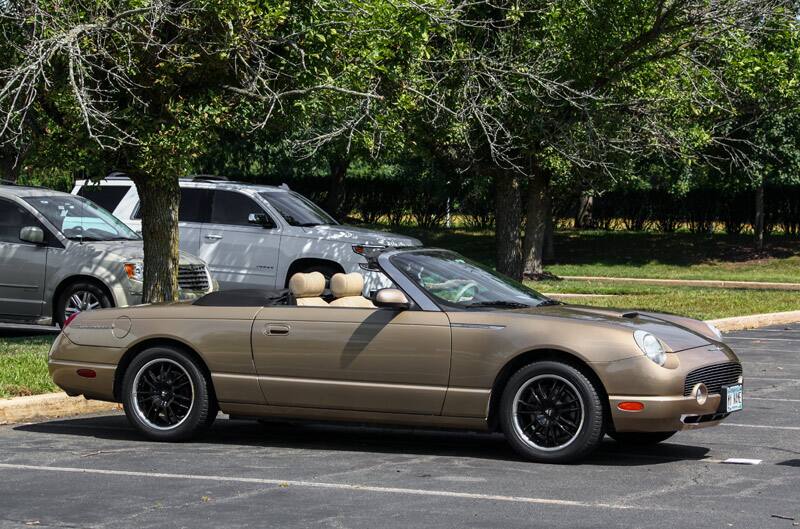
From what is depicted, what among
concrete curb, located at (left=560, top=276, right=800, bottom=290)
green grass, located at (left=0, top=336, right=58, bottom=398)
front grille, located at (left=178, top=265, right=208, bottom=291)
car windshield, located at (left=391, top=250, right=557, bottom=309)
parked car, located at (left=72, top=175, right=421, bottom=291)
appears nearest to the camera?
car windshield, located at (left=391, top=250, right=557, bottom=309)

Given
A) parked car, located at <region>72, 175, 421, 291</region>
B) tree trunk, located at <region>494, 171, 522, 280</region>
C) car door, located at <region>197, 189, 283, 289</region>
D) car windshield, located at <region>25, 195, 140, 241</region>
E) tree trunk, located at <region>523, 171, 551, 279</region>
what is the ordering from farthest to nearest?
tree trunk, located at <region>523, 171, 551, 279</region>, tree trunk, located at <region>494, 171, 522, 280</region>, car door, located at <region>197, 189, 283, 289</region>, parked car, located at <region>72, 175, 421, 291</region>, car windshield, located at <region>25, 195, 140, 241</region>

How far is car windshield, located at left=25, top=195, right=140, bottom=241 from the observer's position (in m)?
16.2

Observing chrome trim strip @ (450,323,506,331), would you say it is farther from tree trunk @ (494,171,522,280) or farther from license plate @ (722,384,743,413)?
tree trunk @ (494,171,522,280)

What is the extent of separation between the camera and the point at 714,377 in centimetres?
823

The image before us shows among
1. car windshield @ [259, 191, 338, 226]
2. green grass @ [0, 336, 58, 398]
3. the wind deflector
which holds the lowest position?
green grass @ [0, 336, 58, 398]

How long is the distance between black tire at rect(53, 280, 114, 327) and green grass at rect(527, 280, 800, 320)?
6307mm

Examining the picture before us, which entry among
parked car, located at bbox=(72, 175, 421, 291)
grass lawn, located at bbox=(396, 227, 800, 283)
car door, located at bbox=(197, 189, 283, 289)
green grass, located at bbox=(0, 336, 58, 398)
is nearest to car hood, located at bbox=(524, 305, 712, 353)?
green grass, located at bbox=(0, 336, 58, 398)

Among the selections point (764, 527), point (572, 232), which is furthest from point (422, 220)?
point (764, 527)

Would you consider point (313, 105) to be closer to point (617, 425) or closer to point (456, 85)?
point (456, 85)

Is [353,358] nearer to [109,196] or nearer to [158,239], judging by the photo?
[158,239]

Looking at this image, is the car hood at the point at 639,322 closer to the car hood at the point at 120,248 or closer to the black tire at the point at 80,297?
the black tire at the point at 80,297

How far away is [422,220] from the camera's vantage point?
150ft


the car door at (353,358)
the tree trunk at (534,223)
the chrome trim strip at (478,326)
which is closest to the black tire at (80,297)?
the car door at (353,358)

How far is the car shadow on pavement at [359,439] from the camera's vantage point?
8.60 m
